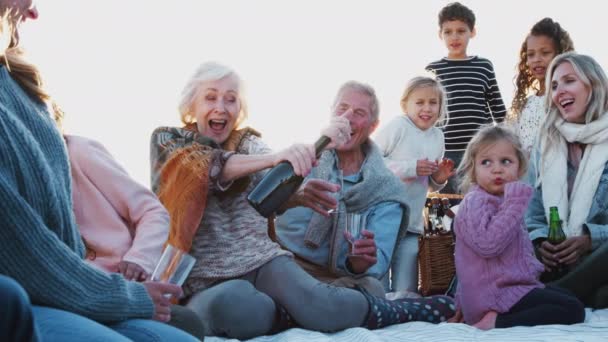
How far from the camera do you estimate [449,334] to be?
3.15m

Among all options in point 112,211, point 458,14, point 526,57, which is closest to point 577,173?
point 526,57

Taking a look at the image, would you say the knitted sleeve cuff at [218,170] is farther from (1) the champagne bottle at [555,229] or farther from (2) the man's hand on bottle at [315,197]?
(1) the champagne bottle at [555,229]

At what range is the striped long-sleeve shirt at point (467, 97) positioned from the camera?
503cm

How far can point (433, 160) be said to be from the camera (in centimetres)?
452

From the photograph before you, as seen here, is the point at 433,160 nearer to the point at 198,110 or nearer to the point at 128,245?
the point at 198,110

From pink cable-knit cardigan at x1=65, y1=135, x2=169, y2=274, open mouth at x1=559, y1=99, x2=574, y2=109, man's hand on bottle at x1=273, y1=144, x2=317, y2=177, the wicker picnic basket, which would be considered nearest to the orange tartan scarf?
man's hand on bottle at x1=273, y1=144, x2=317, y2=177

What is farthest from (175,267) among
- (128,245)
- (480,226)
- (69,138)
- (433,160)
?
(433,160)

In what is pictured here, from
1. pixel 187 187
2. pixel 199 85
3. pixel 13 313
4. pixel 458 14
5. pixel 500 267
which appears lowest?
pixel 500 267

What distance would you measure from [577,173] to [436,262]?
2.43 ft

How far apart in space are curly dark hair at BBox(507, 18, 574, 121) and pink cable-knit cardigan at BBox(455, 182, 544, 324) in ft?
4.76

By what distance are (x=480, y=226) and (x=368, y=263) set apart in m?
0.45

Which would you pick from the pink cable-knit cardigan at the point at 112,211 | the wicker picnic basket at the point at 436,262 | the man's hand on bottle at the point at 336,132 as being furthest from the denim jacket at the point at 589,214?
the pink cable-knit cardigan at the point at 112,211

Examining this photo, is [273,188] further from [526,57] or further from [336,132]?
[526,57]

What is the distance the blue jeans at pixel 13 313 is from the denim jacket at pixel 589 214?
10.1 feet
